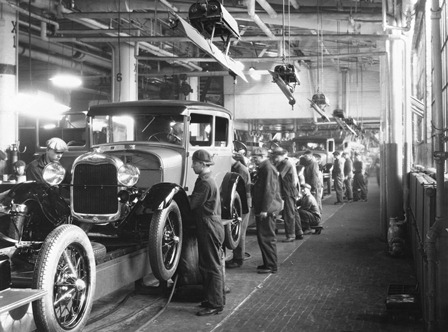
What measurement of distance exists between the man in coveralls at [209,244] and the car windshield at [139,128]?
141cm

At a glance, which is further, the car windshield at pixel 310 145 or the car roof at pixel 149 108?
the car windshield at pixel 310 145

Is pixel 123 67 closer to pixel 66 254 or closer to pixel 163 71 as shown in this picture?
pixel 163 71

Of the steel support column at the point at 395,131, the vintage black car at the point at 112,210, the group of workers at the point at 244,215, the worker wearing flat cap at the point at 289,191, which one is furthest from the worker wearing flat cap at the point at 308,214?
the vintage black car at the point at 112,210

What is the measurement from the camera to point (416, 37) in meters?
12.0

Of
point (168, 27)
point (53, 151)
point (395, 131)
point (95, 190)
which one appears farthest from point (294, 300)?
point (168, 27)

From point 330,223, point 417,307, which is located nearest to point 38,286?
point 417,307

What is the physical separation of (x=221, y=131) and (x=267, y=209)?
1.36 metres

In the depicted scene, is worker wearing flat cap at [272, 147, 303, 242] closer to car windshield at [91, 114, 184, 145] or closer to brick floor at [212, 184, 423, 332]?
brick floor at [212, 184, 423, 332]

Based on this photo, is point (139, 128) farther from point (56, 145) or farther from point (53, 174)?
point (53, 174)

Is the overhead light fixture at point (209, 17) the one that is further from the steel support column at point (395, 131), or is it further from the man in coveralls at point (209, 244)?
the steel support column at point (395, 131)

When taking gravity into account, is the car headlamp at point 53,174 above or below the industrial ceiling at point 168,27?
below

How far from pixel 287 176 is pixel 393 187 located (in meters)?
1.94

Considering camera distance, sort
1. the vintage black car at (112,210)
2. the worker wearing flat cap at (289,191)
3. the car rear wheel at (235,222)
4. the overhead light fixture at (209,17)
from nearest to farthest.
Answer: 1. the vintage black car at (112,210)
2. the overhead light fixture at (209,17)
3. the car rear wheel at (235,222)
4. the worker wearing flat cap at (289,191)

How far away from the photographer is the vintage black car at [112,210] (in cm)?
429
